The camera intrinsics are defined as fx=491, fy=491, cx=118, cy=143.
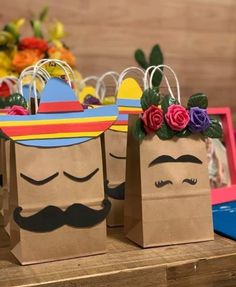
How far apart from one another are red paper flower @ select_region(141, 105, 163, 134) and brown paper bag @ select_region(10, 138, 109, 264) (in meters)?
0.08

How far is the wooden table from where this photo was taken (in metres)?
0.67

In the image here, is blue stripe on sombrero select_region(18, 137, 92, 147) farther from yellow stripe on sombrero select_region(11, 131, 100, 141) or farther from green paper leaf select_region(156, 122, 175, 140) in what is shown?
green paper leaf select_region(156, 122, 175, 140)

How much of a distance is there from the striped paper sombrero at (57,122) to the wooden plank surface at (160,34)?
851 mm

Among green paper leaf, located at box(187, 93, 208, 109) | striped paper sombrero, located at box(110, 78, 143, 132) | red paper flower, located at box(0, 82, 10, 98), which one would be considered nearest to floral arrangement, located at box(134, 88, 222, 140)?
green paper leaf, located at box(187, 93, 208, 109)

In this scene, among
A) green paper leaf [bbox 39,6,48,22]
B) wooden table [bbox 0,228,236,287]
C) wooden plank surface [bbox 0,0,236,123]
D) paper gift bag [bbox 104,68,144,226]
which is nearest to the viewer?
wooden table [bbox 0,228,236,287]

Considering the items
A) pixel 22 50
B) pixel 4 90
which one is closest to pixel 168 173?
pixel 4 90

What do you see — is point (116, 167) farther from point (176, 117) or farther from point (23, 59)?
point (23, 59)

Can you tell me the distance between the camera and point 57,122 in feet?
2.42

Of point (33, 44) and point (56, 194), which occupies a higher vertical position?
point (33, 44)

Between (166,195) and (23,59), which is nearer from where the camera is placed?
(166,195)

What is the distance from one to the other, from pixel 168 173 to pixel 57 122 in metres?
0.20

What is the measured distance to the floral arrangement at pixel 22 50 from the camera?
1.31m

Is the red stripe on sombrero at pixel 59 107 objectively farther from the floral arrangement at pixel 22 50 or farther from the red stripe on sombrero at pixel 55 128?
the floral arrangement at pixel 22 50

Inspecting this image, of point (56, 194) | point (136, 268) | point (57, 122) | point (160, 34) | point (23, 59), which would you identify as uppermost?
point (160, 34)
